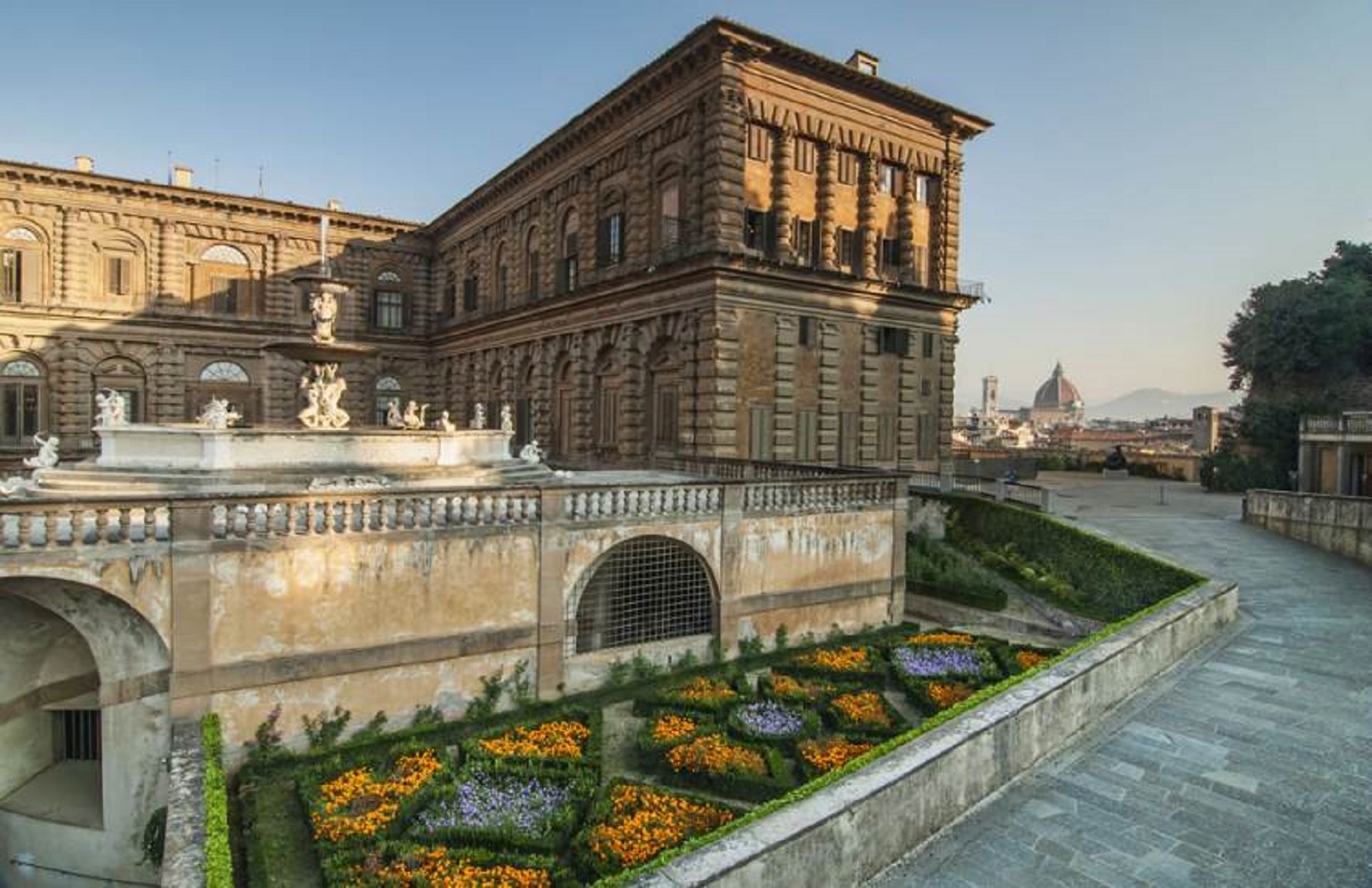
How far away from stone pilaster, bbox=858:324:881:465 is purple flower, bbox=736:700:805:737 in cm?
1739

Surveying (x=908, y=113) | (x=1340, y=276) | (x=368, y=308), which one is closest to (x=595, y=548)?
(x=908, y=113)

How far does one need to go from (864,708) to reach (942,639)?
4.52 m

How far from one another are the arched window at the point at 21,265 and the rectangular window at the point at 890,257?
132 ft

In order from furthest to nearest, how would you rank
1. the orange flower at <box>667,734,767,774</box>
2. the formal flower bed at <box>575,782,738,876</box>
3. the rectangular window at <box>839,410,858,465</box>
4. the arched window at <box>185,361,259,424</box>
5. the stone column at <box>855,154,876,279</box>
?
the arched window at <box>185,361,259,424</box> < the stone column at <box>855,154,876,279</box> < the rectangular window at <box>839,410,858,465</box> < the orange flower at <box>667,734,767,774</box> < the formal flower bed at <box>575,782,738,876</box>

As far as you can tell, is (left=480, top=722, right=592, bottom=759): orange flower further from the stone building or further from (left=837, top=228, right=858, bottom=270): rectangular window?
(left=837, top=228, right=858, bottom=270): rectangular window

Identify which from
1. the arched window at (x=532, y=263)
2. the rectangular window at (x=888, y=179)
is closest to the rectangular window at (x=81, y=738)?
the arched window at (x=532, y=263)

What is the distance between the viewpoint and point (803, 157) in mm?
27719

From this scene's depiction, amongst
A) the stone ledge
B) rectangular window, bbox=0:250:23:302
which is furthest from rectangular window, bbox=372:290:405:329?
the stone ledge

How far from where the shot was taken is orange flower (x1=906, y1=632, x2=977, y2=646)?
1641 cm

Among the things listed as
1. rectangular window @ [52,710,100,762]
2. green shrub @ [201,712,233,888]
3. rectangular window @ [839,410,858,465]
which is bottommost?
rectangular window @ [52,710,100,762]

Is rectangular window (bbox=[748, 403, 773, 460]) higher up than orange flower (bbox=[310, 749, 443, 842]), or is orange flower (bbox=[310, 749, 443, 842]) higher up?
rectangular window (bbox=[748, 403, 773, 460])

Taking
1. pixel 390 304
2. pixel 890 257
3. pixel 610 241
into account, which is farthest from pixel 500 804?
pixel 390 304

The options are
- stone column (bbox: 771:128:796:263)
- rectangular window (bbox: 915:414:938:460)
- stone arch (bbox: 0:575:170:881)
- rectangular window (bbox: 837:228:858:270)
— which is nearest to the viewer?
stone arch (bbox: 0:575:170:881)

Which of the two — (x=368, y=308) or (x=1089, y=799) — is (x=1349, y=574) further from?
(x=368, y=308)
